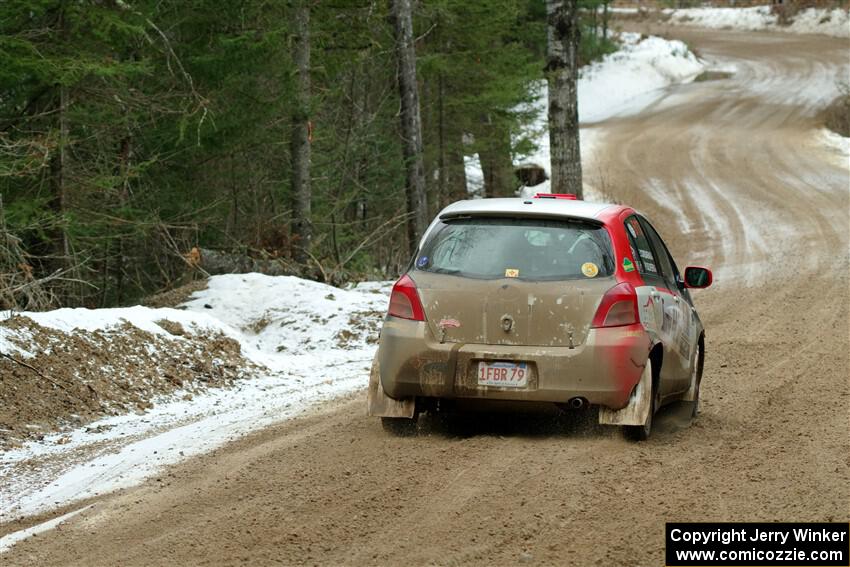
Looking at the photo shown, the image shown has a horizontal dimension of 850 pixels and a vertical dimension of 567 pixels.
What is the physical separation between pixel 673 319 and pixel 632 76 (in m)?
44.2

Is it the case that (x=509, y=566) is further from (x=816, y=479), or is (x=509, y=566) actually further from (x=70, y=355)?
(x=70, y=355)

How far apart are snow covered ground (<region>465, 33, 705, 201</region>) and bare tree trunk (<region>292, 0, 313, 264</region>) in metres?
24.5

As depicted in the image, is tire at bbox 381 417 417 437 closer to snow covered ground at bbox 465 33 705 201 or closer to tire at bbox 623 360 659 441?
tire at bbox 623 360 659 441

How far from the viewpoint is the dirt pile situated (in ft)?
32.1

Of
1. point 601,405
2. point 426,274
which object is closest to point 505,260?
point 426,274

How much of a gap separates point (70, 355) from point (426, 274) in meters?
4.02

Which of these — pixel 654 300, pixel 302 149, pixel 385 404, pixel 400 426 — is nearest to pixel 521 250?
pixel 654 300

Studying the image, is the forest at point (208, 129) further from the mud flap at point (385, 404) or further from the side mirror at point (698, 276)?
the side mirror at point (698, 276)

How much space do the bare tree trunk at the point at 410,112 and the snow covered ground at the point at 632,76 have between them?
72.9 ft

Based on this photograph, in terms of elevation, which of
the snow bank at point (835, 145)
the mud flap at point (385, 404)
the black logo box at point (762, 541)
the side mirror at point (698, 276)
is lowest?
the snow bank at point (835, 145)

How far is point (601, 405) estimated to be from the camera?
8000 millimetres

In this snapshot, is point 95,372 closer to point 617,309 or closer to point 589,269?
point 589,269

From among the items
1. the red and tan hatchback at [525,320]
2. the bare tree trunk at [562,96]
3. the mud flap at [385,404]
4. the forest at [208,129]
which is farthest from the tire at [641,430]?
the bare tree trunk at [562,96]

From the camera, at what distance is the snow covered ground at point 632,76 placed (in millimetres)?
47062
